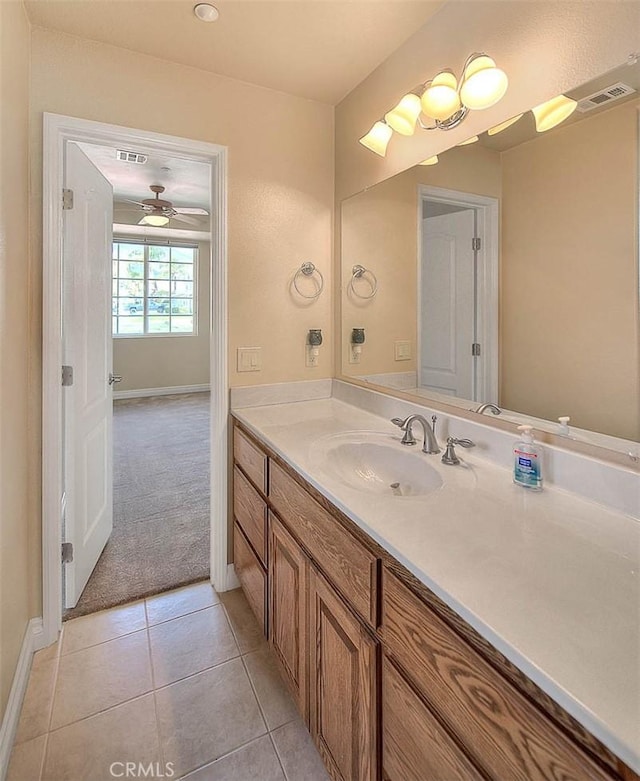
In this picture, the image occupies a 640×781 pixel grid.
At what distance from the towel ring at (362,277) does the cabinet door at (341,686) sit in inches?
51.0

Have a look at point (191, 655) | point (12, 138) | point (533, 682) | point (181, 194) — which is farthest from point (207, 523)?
point (181, 194)

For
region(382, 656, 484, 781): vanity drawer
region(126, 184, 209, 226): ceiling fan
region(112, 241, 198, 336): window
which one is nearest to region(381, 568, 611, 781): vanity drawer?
region(382, 656, 484, 781): vanity drawer

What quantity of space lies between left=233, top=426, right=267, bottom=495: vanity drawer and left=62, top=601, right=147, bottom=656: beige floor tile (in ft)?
2.66

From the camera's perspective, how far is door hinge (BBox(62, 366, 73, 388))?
5.93 feet

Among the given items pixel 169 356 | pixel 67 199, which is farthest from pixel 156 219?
pixel 67 199

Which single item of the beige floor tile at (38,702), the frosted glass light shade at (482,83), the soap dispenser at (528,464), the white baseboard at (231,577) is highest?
the frosted glass light shade at (482,83)

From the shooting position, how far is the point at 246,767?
127cm

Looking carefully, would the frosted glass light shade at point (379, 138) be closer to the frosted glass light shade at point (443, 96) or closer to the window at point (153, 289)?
the frosted glass light shade at point (443, 96)

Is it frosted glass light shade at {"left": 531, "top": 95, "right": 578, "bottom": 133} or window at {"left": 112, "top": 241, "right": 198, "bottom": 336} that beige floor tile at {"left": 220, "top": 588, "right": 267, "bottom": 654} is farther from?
window at {"left": 112, "top": 241, "right": 198, "bottom": 336}

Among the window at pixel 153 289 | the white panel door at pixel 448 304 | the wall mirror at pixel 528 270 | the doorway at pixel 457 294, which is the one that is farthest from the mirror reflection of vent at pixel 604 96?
the window at pixel 153 289

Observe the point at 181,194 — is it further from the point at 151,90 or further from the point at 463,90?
the point at 463,90

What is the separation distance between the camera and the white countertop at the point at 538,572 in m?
0.52

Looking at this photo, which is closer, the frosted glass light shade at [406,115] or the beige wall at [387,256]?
the frosted glass light shade at [406,115]

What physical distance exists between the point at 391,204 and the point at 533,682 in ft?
5.78
